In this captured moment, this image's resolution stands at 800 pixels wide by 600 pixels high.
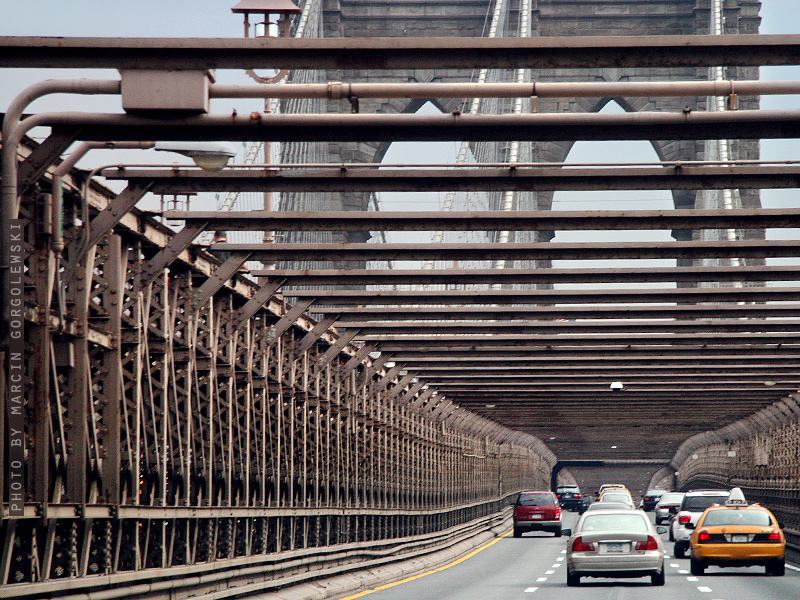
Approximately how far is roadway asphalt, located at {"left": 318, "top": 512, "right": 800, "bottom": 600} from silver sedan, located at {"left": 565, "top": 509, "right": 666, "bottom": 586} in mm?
338

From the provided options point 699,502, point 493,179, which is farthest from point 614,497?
point 493,179

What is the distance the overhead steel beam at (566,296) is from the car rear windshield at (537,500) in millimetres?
23426

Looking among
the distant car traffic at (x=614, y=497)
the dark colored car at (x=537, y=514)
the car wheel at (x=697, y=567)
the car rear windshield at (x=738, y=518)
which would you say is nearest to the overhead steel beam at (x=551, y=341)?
the car wheel at (x=697, y=567)

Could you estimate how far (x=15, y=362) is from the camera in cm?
1055

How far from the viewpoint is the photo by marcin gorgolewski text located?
10.3m

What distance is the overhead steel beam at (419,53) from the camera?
36.7 feet

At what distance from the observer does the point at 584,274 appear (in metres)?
28.8

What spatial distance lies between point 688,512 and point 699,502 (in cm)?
149

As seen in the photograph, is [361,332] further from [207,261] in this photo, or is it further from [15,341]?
[15,341]

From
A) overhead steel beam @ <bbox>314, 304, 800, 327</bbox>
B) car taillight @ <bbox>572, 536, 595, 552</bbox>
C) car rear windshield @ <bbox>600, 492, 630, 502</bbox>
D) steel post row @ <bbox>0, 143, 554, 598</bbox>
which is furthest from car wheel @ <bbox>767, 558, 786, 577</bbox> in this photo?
car rear windshield @ <bbox>600, 492, 630, 502</bbox>

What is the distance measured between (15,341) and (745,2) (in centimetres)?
8812

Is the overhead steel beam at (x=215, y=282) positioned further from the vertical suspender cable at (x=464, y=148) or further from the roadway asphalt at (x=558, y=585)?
the vertical suspender cable at (x=464, y=148)

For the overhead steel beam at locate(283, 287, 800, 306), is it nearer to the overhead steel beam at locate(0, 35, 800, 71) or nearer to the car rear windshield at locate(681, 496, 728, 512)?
the car rear windshield at locate(681, 496, 728, 512)

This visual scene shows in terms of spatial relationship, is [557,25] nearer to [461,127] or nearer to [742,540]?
[742,540]
